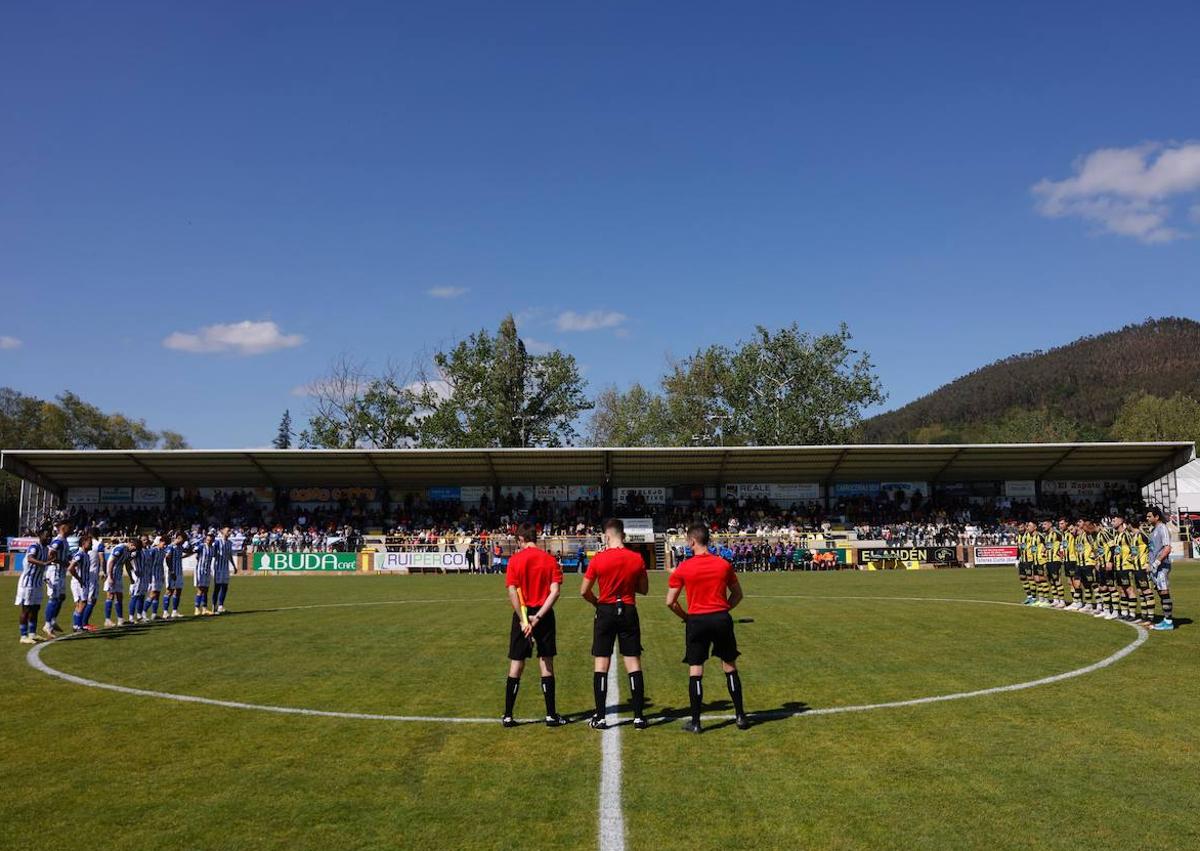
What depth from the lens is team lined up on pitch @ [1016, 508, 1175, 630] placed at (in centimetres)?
1784

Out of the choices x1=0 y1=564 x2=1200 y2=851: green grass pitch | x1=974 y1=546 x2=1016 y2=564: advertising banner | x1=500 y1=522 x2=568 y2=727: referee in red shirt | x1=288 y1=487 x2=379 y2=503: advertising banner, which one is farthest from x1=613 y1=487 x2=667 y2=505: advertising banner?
x1=500 y1=522 x2=568 y2=727: referee in red shirt

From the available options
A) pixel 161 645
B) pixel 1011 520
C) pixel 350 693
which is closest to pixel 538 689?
pixel 350 693

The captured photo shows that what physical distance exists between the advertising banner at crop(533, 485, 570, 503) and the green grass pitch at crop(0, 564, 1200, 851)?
40.4 meters

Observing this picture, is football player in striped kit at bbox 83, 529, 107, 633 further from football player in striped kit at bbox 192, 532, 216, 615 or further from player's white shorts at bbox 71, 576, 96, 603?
football player in striped kit at bbox 192, 532, 216, 615

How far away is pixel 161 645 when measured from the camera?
54.9ft

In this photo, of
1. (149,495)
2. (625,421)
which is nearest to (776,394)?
(625,421)

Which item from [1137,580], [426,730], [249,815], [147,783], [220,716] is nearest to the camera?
[249,815]

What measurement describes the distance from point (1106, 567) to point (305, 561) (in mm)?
39462

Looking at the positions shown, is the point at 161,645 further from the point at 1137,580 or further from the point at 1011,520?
Answer: the point at 1011,520

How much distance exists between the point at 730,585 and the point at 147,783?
5.70 m

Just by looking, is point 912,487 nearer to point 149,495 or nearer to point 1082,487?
point 1082,487

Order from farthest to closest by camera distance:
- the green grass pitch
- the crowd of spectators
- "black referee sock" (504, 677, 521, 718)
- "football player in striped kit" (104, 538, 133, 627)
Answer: the crowd of spectators → "football player in striped kit" (104, 538, 133, 627) → "black referee sock" (504, 677, 521, 718) → the green grass pitch

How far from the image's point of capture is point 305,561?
4859 cm

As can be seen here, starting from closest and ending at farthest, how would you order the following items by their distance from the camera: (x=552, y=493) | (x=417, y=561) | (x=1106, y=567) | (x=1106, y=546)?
1. (x=1106, y=546)
2. (x=1106, y=567)
3. (x=417, y=561)
4. (x=552, y=493)
